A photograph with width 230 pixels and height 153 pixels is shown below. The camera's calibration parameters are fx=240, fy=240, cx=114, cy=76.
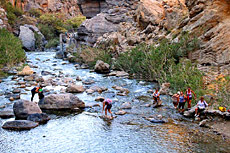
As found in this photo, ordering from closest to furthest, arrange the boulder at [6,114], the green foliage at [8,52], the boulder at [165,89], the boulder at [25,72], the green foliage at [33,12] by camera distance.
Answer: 1. the boulder at [6,114]
2. the boulder at [165,89]
3. the boulder at [25,72]
4. the green foliage at [8,52]
5. the green foliage at [33,12]

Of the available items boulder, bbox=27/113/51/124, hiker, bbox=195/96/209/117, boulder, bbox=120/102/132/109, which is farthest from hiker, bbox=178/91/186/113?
boulder, bbox=27/113/51/124

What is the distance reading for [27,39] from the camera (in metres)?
53.1

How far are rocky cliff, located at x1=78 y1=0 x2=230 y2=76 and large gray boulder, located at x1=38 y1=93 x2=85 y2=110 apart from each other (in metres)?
11.1

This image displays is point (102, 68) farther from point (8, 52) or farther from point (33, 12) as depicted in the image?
point (33, 12)

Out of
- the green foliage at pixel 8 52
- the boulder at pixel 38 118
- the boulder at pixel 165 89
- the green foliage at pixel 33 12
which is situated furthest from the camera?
the green foliage at pixel 33 12

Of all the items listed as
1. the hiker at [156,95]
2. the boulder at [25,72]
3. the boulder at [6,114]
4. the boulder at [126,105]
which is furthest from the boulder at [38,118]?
Answer: the boulder at [25,72]

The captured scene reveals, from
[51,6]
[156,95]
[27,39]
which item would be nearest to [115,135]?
[156,95]

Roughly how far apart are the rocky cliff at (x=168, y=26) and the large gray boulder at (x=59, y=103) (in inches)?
436

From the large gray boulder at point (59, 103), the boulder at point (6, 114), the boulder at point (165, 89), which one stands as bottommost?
the boulder at point (6, 114)

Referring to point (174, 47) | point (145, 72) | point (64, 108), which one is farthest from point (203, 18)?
point (64, 108)

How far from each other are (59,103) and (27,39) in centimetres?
4097

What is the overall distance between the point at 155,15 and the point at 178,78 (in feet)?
73.4

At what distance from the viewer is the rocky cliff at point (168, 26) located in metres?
21.1

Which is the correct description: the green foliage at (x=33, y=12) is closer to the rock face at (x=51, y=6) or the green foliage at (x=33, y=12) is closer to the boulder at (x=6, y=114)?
the rock face at (x=51, y=6)
